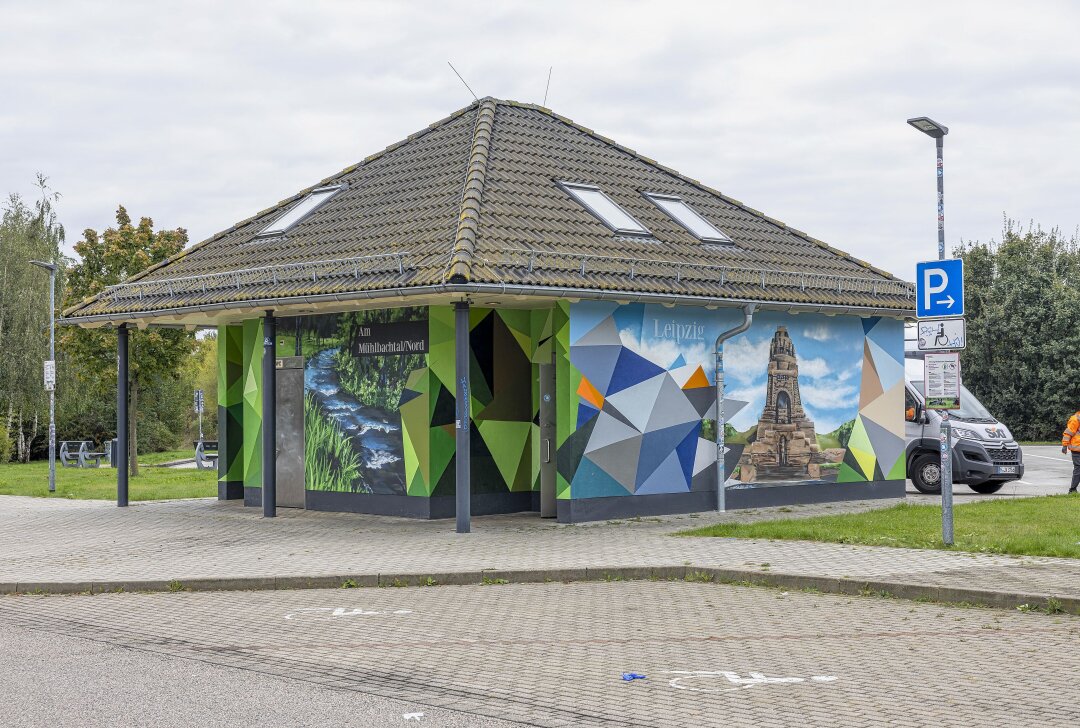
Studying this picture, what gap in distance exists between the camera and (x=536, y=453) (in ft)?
60.6

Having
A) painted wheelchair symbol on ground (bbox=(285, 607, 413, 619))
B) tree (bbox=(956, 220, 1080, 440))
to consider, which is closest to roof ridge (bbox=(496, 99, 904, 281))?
painted wheelchair symbol on ground (bbox=(285, 607, 413, 619))

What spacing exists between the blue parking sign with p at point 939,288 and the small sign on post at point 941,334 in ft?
0.28

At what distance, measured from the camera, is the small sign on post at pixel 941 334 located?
13.2 m

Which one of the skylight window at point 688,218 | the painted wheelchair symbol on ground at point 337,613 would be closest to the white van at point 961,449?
the skylight window at point 688,218

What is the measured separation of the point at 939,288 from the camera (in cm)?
1344

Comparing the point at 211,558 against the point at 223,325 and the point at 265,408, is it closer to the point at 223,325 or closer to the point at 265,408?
the point at 265,408

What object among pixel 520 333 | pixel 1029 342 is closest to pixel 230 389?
pixel 520 333

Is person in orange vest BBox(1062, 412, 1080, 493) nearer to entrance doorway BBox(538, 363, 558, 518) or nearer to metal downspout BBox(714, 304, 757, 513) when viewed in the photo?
metal downspout BBox(714, 304, 757, 513)

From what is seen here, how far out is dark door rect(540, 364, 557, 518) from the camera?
17.6 meters

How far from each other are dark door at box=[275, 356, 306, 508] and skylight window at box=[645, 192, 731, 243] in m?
6.39

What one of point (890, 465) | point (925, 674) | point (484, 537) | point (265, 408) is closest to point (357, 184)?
point (265, 408)

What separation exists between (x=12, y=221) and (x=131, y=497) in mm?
32460

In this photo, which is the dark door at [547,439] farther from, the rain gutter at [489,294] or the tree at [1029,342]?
the tree at [1029,342]

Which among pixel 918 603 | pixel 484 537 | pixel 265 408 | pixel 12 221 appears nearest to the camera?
pixel 918 603
